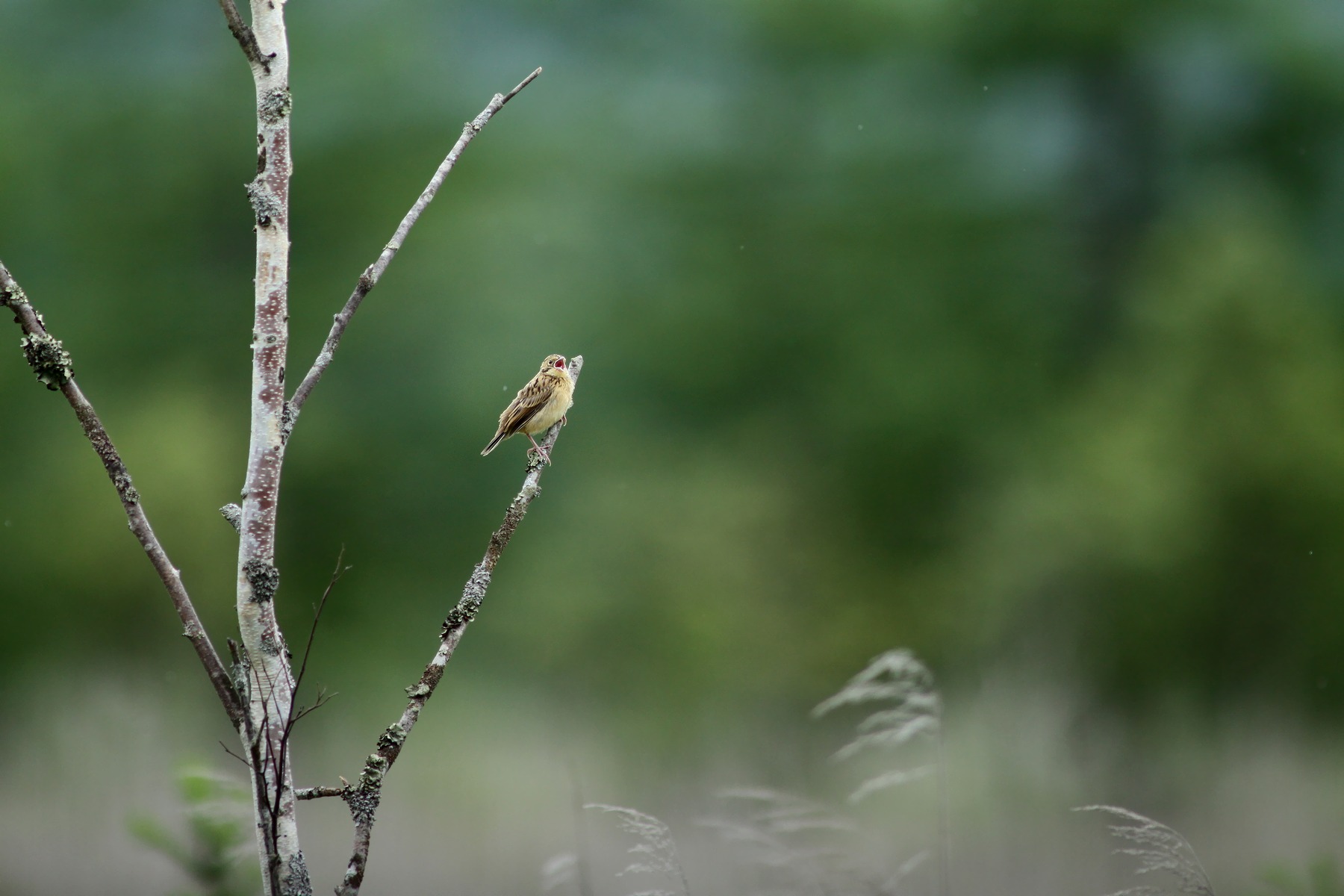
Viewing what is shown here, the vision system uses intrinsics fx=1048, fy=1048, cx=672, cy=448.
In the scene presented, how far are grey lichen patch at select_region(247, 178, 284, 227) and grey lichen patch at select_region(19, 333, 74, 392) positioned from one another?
1.42 ft

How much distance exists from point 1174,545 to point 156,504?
8.33 metres

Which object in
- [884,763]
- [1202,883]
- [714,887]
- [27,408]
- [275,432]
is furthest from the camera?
[27,408]

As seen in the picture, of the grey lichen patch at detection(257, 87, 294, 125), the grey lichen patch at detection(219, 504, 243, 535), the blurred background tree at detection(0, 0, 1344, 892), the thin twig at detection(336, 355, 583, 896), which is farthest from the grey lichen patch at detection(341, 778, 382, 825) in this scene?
the blurred background tree at detection(0, 0, 1344, 892)

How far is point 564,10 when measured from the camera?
10.6 meters

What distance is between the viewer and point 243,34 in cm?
200

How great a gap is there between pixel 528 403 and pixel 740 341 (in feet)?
21.1

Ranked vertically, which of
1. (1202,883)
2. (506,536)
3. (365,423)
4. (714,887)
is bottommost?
(1202,883)

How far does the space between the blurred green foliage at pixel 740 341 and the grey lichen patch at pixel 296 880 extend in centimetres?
683

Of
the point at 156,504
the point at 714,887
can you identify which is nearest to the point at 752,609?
the point at 714,887

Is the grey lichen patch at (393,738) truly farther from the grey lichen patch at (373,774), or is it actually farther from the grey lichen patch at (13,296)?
the grey lichen patch at (13,296)

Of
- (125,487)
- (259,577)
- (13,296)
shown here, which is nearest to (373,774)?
(259,577)

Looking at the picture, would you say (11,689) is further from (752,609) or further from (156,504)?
(752,609)

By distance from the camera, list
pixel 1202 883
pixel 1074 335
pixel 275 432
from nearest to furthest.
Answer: pixel 275 432 < pixel 1202 883 < pixel 1074 335

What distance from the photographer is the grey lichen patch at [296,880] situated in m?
1.89
